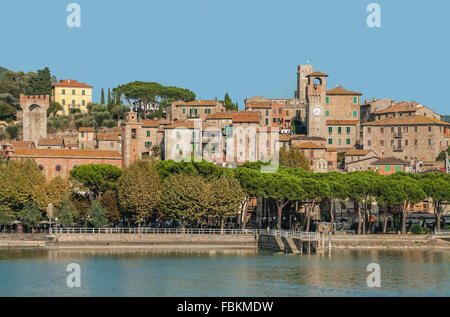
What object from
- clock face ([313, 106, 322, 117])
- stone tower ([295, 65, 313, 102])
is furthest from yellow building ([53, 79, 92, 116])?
clock face ([313, 106, 322, 117])

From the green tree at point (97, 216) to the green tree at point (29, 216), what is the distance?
4571 mm

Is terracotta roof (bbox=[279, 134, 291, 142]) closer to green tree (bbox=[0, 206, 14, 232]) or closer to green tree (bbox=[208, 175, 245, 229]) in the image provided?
green tree (bbox=[208, 175, 245, 229])

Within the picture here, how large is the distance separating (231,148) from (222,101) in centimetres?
2532

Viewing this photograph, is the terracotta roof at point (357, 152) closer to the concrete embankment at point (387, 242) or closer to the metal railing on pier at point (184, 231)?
the concrete embankment at point (387, 242)

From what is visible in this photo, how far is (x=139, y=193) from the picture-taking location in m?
79.1

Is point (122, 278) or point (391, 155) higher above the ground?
point (391, 155)

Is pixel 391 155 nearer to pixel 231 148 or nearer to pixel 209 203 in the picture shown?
pixel 231 148

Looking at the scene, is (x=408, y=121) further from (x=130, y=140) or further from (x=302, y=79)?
(x=130, y=140)

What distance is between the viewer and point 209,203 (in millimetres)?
78688

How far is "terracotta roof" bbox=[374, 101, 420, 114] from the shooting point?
4919 inches

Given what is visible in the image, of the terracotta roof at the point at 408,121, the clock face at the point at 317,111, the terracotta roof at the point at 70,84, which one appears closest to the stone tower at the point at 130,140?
the clock face at the point at 317,111

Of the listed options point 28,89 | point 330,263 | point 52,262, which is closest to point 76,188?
point 52,262

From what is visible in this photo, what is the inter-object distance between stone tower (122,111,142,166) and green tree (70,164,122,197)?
15.8 meters

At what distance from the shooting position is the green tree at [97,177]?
86750 millimetres
